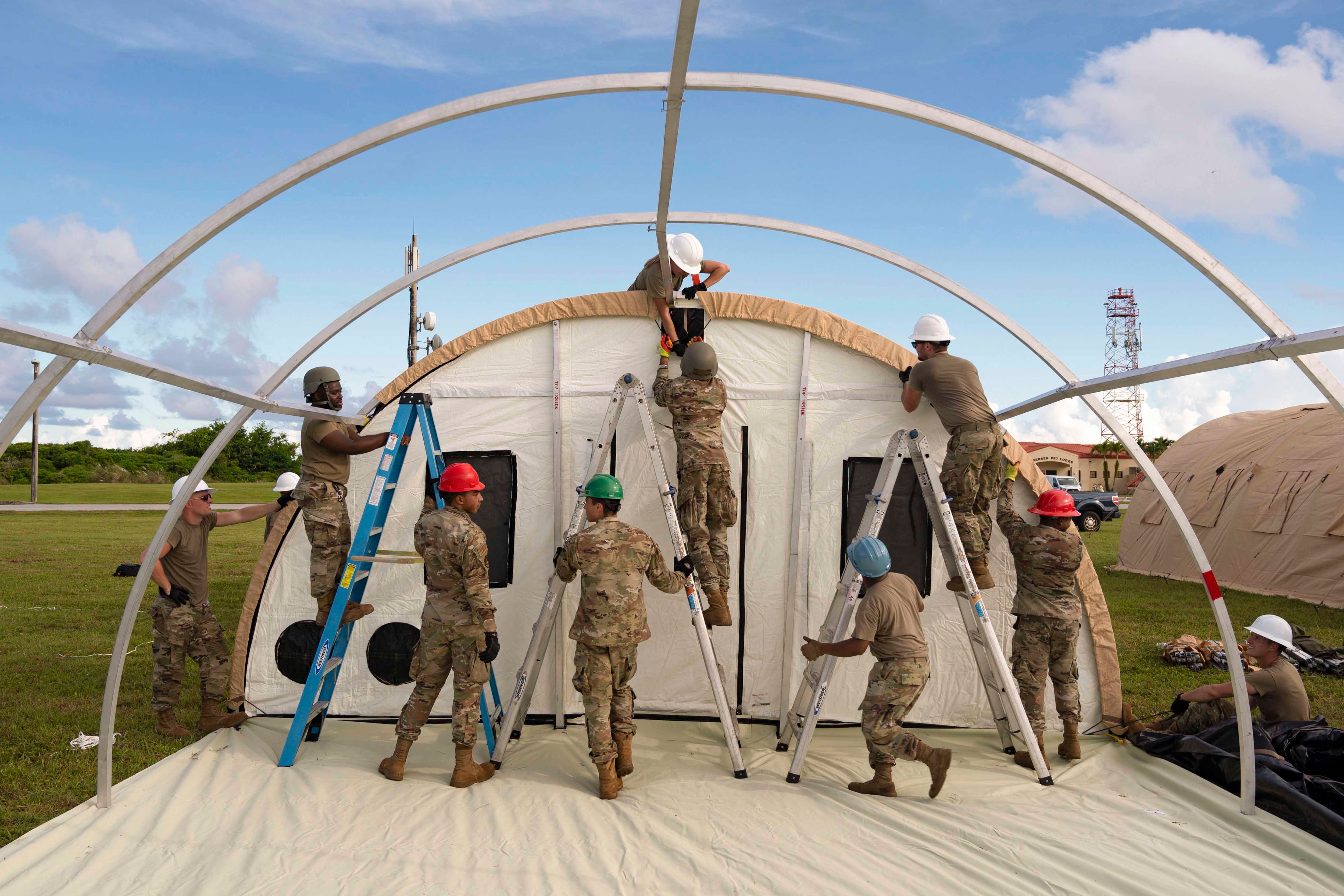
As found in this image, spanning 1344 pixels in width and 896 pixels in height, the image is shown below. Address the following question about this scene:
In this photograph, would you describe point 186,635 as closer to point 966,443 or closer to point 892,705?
point 892,705

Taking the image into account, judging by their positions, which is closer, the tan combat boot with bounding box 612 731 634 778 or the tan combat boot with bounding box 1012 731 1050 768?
the tan combat boot with bounding box 612 731 634 778

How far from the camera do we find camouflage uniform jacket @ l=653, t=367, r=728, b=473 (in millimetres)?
6590

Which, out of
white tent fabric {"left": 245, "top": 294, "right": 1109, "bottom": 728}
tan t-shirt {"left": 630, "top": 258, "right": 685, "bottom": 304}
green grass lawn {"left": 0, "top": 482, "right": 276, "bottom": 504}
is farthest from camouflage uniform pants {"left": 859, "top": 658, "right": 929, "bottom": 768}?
green grass lawn {"left": 0, "top": 482, "right": 276, "bottom": 504}

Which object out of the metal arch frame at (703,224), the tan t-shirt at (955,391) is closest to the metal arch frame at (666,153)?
the metal arch frame at (703,224)

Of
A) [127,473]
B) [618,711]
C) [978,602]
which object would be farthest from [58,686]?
[127,473]

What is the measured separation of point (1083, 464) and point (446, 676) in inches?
2928

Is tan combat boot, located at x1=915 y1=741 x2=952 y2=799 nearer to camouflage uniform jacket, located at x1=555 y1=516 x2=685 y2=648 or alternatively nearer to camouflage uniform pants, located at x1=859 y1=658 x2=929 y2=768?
camouflage uniform pants, located at x1=859 y1=658 x2=929 y2=768

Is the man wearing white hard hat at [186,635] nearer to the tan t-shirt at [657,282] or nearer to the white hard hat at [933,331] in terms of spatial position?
the tan t-shirt at [657,282]

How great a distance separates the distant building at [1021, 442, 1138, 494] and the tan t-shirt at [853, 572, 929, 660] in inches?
2424

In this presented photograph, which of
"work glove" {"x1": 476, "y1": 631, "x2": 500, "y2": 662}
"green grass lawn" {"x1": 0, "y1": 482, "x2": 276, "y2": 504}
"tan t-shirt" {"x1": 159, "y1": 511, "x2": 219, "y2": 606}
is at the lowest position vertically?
"green grass lawn" {"x1": 0, "y1": 482, "x2": 276, "y2": 504}

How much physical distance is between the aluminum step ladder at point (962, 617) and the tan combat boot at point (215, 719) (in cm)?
476

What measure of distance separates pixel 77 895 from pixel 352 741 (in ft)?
8.39

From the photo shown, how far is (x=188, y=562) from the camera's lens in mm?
7070

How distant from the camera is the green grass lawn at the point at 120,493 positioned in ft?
124
